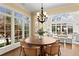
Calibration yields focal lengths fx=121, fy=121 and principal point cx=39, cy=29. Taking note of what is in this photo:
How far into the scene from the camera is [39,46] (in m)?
2.89

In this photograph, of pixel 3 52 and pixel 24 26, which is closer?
pixel 3 52

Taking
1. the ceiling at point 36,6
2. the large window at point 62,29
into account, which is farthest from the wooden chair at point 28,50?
the ceiling at point 36,6

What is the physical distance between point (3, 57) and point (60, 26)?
1556mm

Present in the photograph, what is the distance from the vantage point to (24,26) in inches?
119

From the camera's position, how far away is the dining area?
2.88 m

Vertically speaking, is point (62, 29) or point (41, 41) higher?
point (62, 29)

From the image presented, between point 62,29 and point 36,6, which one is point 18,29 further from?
point 62,29

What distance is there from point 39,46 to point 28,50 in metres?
0.28

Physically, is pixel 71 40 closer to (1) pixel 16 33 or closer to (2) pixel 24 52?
(2) pixel 24 52

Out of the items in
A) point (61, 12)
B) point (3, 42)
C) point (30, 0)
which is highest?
point (30, 0)

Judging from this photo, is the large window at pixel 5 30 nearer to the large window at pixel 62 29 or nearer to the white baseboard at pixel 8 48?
the white baseboard at pixel 8 48

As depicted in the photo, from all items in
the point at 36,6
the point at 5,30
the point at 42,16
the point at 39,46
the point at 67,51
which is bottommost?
the point at 67,51

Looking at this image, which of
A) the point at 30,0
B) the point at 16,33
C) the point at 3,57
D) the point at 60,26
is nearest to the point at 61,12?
the point at 60,26

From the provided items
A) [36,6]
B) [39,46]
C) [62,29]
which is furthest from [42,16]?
[39,46]
